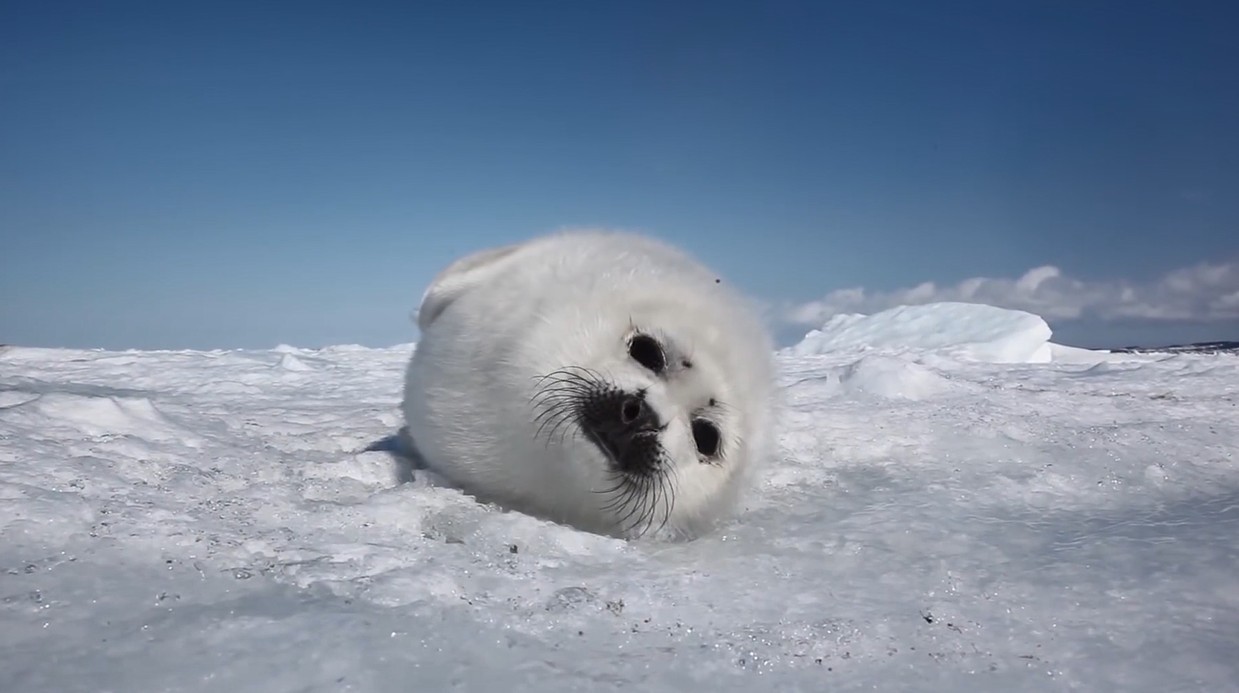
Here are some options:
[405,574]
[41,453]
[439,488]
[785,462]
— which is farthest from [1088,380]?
[41,453]

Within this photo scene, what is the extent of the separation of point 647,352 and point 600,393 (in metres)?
0.28

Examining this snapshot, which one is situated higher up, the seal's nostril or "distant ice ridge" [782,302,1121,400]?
"distant ice ridge" [782,302,1121,400]

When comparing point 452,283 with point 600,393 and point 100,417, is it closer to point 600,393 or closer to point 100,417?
point 600,393

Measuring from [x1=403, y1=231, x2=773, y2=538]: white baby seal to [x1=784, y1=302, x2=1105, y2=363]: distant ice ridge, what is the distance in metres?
10.3

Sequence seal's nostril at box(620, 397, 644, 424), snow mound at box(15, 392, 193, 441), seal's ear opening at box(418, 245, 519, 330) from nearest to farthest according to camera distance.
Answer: seal's nostril at box(620, 397, 644, 424) → snow mound at box(15, 392, 193, 441) → seal's ear opening at box(418, 245, 519, 330)

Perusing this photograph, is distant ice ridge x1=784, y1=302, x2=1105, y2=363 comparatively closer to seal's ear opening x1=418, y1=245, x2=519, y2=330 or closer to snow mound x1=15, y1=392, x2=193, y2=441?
seal's ear opening x1=418, y1=245, x2=519, y2=330

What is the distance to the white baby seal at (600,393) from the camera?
265cm

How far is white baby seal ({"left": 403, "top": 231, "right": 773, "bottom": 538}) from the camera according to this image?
8.69ft

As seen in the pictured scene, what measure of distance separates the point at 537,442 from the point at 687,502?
22.6 inches

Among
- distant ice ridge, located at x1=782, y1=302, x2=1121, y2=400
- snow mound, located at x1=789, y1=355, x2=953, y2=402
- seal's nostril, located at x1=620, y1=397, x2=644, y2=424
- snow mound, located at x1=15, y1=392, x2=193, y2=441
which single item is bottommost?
snow mound, located at x1=15, y1=392, x2=193, y2=441

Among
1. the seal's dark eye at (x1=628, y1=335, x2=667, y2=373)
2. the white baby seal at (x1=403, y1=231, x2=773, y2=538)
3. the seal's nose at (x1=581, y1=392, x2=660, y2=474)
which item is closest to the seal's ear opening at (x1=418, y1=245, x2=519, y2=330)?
the white baby seal at (x1=403, y1=231, x2=773, y2=538)

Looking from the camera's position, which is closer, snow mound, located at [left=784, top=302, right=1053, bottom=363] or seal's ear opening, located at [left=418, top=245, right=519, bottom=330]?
seal's ear opening, located at [left=418, top=245, right=519, bottom=330]

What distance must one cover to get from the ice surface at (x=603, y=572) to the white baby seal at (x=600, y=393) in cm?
20

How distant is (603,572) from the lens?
2277 millimetres
